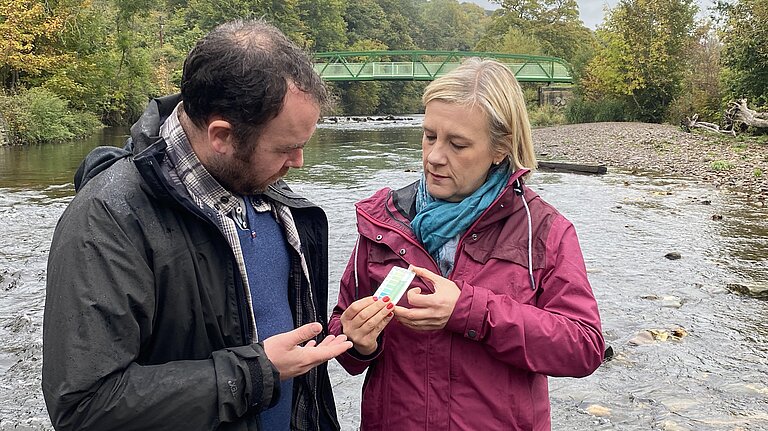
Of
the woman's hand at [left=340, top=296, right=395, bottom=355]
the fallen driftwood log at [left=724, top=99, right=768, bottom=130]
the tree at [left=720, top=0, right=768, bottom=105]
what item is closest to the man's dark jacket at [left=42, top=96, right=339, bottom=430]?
the woman's hand at [left=340, top=296, right=395, bottom=355]

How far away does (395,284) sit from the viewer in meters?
2.31

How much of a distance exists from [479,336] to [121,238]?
1.15m

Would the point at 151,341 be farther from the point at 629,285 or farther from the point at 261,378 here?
the point at 629,285

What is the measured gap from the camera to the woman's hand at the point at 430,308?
2.23 metres

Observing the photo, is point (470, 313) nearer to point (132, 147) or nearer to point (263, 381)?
point (263, 381)

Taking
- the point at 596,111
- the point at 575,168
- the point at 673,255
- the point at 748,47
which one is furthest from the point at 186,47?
the point at 673,255

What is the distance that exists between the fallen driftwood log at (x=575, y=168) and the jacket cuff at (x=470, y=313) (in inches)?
706

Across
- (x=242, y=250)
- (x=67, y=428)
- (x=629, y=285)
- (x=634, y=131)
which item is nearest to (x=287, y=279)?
(x=242, y=250)

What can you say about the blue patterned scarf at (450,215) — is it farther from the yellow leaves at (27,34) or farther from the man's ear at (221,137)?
the yellow leaves at (27,34)

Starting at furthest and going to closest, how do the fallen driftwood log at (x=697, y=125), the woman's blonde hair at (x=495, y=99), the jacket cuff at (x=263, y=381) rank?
the fallen driftwood log at (x=697, y=125)
the woman's blonde hair at (x=495, y=99)
the jacket cuff at (x=263, y=381)

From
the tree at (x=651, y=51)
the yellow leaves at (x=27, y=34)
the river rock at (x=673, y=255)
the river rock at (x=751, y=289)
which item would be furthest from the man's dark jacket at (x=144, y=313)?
the tree at (x=651, y=51)

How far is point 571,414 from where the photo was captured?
16.8 feet

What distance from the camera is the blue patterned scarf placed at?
2422 millimetres

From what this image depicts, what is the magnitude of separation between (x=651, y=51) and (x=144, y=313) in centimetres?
4095
